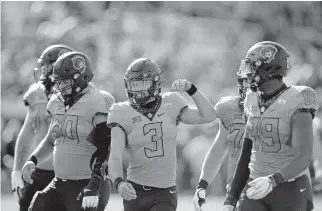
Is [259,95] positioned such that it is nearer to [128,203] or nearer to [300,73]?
[128,203]

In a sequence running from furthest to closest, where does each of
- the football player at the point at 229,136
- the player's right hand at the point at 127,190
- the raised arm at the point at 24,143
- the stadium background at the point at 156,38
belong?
the stadium background at the point at 156,38 < the raised arm at the point at 24,143 < the football player at the point at 229,136 < the player's right hand at the point at 127,190

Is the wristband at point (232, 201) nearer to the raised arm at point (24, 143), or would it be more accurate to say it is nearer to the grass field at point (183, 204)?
the raised arm at point (24, 143)

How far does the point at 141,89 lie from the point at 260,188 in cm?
120

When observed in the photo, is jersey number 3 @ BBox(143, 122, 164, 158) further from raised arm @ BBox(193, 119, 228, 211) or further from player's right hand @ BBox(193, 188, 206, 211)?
raised arm @ BBox(193, 119, 228, 211)

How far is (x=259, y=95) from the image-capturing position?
16.9 ft

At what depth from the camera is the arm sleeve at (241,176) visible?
5164mm

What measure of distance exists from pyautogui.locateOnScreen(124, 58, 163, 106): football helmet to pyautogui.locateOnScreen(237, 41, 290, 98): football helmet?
66 centimetres

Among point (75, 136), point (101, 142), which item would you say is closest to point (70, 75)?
point (75, 136)

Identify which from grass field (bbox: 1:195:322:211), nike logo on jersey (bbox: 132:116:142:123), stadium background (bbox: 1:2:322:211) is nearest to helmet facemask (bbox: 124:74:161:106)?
nike logo on jersey (bbox: 132:116:142:123)

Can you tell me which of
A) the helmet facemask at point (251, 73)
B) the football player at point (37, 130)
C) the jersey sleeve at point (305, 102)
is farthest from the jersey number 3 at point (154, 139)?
the football player at point (37, 130)

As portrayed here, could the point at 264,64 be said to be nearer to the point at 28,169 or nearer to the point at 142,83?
the point at 142,83

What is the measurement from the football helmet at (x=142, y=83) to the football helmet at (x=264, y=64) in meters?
0.66

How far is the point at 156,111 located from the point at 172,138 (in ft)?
0.74

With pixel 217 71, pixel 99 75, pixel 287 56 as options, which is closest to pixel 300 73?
pixel 217 71
